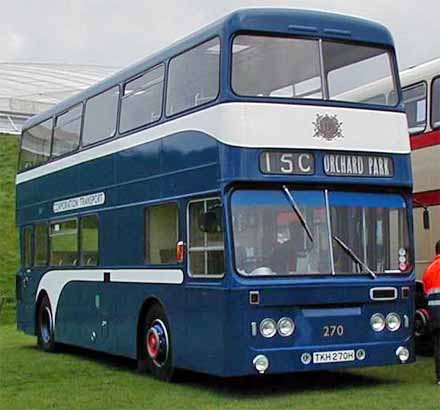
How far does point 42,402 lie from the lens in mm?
12344

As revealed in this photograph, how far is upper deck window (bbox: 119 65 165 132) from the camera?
1412 cm

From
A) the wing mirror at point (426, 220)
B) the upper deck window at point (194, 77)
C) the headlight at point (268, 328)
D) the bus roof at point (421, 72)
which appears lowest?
the headlight at point (268, 328)

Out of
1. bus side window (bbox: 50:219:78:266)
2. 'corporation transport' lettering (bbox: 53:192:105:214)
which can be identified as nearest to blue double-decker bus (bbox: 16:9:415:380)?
'corporation transport' lettering (bbox: 53:192:105:214)

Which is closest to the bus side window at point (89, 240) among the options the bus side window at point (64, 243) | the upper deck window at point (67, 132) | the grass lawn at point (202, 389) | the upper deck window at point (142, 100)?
the bus side window at point (64, 243)

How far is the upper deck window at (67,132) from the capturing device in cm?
1755

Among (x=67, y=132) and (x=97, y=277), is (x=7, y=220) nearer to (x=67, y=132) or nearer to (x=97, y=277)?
(x=67, y=132)

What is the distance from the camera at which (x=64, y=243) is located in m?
18.1

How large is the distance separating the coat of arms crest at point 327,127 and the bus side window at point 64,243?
6.18 meters

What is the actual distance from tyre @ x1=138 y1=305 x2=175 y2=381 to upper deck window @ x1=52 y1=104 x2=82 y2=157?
4.29 m

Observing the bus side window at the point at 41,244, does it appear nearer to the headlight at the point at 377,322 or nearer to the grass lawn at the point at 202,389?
the grass lawn at the point at 202,389

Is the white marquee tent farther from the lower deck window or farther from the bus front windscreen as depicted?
the bus front windscreen

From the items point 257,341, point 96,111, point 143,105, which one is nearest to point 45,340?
point 96,111

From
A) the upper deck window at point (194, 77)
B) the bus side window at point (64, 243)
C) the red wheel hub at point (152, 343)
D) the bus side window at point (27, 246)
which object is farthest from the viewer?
the bus side window at point (27, 246)

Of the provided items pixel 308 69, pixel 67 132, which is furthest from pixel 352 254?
pixel 67 132
